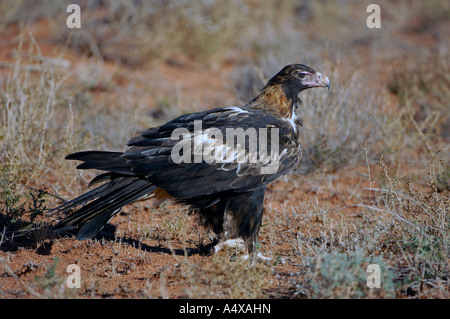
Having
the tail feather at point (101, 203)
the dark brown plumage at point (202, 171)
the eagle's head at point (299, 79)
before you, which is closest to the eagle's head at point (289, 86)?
the eagle's head at point (299, 79)

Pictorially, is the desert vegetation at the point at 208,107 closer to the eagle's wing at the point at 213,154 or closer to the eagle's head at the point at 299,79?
the eagle's wing at the point at 213,154

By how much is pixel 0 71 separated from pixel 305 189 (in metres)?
5.29

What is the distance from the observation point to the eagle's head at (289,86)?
5.03m

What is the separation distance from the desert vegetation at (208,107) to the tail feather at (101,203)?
1.08 feet

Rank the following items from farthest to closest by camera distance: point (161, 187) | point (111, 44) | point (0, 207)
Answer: point (111, 44) → point (0, 207) → point (161, 187)

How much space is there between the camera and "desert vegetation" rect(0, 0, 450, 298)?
3725mm

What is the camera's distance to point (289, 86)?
5055 mm

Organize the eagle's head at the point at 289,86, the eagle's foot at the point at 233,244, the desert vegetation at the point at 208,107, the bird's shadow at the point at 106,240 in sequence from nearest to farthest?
the desert vegetation at the point at 208,107 < the eagle's foot at the point at 233,244 < the bird's shadow at the point at 106,240 < the eagle's head at the point at 289,86

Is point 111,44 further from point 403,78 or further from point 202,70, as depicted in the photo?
point 403,78

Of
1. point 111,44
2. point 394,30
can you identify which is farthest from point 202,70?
point 394,30

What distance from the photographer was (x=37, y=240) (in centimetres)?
446

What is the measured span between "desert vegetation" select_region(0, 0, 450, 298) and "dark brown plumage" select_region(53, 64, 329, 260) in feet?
1.17

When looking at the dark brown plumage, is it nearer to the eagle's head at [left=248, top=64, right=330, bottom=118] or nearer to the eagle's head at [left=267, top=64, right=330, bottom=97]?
the eagle's head at [left=248, top=64, right=330, bottom=118]

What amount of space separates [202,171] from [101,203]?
871mm
